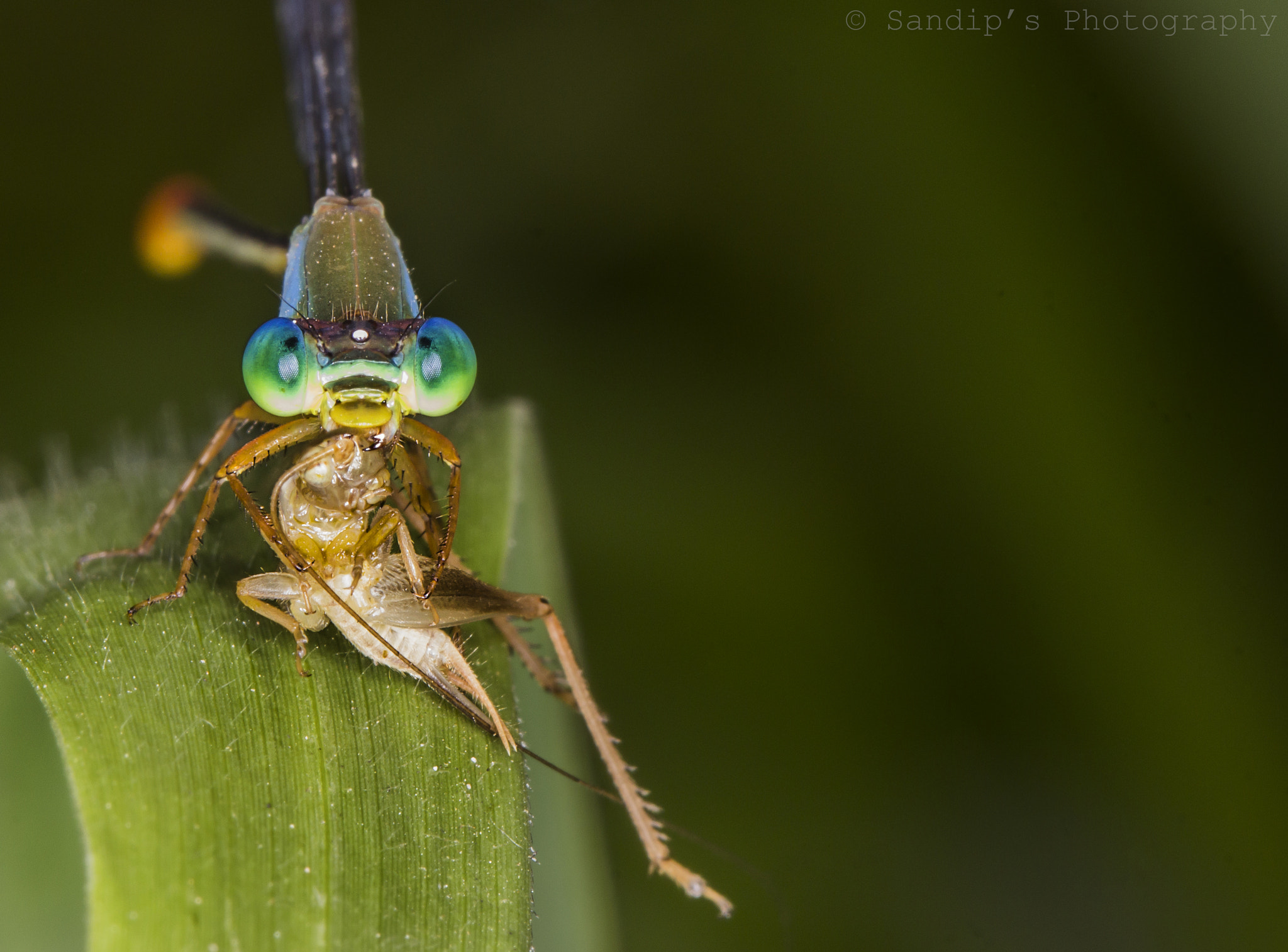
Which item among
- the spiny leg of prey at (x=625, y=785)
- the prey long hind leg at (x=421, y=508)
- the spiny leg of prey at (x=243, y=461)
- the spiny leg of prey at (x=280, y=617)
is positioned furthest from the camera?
the prey long hind leg at (x=421, y=508)

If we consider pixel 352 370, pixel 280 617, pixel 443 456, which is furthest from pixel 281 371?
pixel 280 617

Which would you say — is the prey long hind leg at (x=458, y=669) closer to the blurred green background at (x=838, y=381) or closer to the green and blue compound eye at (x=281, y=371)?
the green and blue compound eye at (x=281, y=371)

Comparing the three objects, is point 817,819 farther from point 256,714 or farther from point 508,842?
point 256,714

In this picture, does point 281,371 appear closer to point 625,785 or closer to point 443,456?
point 443,456

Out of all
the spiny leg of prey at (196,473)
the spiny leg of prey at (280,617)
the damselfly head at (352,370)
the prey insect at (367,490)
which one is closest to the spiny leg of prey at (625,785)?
the prey insect at (367,490)

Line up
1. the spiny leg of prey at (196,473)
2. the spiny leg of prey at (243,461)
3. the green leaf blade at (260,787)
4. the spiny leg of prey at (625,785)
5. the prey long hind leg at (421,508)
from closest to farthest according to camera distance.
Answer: the green leaf blade at (260,787)
the spiny leg of prey at (243,461)
the spiny leg of prey at (625,785)
the prey long hind leg at (421,508)
the spiny leg of prey at (196,473)

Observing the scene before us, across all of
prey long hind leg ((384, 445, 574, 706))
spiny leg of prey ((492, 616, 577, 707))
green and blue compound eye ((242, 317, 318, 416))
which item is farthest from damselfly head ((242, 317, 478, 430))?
spiny leg of prey ((492, 616, 577, 707))
